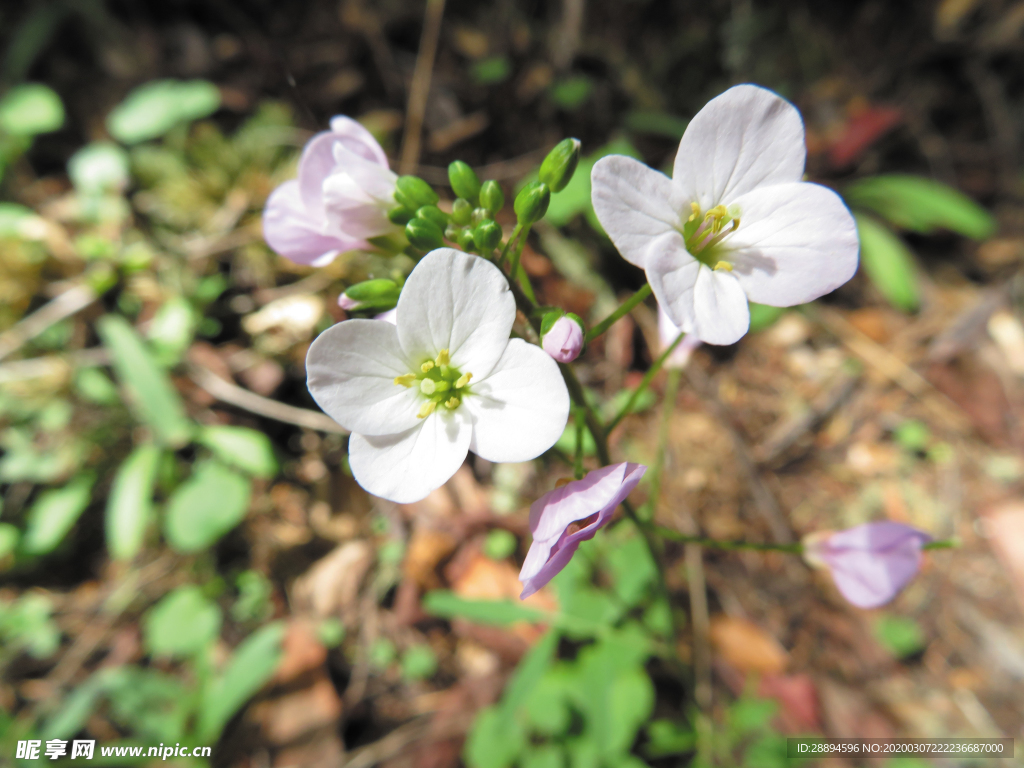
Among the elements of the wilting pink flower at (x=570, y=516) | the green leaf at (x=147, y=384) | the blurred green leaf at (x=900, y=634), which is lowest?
the blurred green leaf at (x=900, y=634)

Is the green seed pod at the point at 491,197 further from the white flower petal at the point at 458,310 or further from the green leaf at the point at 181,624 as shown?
the green leaf at the point at 181,624

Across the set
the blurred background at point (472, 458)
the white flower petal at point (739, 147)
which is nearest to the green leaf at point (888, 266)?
the blurred background at point (472, 458)

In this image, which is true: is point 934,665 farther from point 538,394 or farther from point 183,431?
point 183,431

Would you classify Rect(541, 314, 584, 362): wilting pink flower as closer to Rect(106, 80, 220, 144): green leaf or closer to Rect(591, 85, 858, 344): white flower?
Rect(591, 85, 858, 344): white flower

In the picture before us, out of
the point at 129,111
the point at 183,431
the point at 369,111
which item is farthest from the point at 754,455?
the point at 129,111

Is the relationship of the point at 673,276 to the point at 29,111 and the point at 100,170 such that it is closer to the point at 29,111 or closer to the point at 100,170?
the point at 100,170

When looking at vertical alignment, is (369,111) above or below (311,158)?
below
